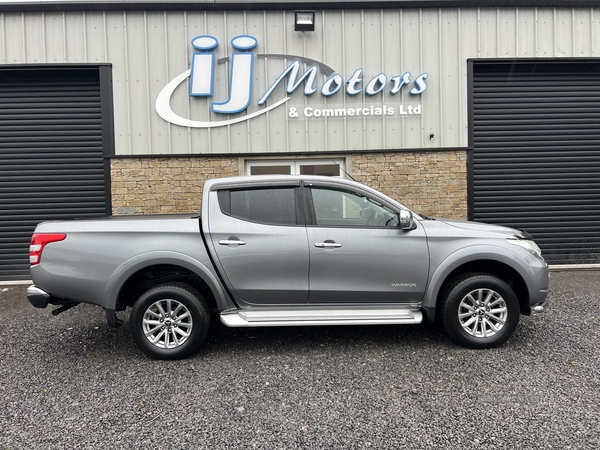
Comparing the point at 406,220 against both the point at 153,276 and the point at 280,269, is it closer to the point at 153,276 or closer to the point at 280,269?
the point at 280,269

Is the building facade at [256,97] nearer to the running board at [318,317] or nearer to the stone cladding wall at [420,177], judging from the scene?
the stone cladding wall at [420,177]

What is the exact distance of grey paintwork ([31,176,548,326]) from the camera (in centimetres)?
376

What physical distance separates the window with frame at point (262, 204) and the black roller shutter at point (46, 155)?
4.76 metres

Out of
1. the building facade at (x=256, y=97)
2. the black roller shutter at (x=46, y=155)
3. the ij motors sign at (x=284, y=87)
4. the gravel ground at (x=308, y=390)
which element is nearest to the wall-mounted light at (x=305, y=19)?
the building facade at (x=256, y=97)

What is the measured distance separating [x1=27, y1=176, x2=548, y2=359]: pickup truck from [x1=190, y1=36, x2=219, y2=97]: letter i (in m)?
4.09

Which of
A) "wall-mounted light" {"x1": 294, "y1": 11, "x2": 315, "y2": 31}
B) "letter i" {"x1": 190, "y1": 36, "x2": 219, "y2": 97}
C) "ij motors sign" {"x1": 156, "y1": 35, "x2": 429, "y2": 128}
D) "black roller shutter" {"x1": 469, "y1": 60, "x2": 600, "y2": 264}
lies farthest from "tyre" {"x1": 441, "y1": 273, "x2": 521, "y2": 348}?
"letter i" {"x1": 190, "y1": 36, "x2": 219, "y2": 97}

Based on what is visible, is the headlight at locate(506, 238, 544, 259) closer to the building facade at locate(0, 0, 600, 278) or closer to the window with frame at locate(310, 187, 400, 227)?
the window with frame at locate(310, 187, 400, 227)

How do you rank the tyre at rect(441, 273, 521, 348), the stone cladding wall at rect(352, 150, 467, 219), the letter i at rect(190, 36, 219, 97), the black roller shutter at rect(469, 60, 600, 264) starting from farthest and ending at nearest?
the black roller shutter at rect(469, 60, 600, 264) < the stone cladding wall at rect(352, 150, 467, 219) < the letter i at rect(190, 36, 219, 97) < the tyre at rect(441, 273, 521, 348)

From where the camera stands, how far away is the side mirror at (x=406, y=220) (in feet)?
12.5

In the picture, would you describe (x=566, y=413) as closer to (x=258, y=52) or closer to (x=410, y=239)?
(x=410, y=239)

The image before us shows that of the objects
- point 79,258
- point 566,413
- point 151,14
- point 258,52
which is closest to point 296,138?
point 258,52

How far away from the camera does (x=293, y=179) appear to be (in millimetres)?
4125

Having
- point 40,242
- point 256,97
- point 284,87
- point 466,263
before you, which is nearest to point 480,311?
point 466,263

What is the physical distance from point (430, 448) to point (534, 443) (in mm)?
661
